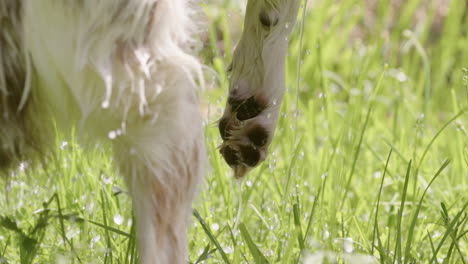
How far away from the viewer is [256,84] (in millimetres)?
1607

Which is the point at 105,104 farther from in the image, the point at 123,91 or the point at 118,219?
the point at 118,219

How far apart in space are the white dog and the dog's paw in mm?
323

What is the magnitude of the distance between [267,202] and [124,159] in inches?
33.6

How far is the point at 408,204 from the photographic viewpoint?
206 centimetres

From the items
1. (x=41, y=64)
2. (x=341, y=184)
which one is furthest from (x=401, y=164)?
(x=41, y=64)

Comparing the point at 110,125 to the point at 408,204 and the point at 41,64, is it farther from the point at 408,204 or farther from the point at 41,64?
the point at 408,204

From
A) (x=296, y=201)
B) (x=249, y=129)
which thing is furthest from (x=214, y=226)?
(x=249, y=129)

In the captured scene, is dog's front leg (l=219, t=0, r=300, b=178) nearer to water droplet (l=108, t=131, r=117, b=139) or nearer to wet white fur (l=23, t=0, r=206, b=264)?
wet white fur (l=23, t=0, r=206, b=264)

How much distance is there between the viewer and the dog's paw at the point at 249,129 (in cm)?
157

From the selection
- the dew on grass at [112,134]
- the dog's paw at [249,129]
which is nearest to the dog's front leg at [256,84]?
the dog's paw at [249,129]

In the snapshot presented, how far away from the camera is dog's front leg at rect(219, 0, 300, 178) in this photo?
1572 mm

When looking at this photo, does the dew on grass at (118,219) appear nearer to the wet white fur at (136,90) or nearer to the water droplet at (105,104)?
the wet white fur at (136,90)

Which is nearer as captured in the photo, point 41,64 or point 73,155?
point 41,64

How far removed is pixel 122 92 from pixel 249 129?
50 centimetres
